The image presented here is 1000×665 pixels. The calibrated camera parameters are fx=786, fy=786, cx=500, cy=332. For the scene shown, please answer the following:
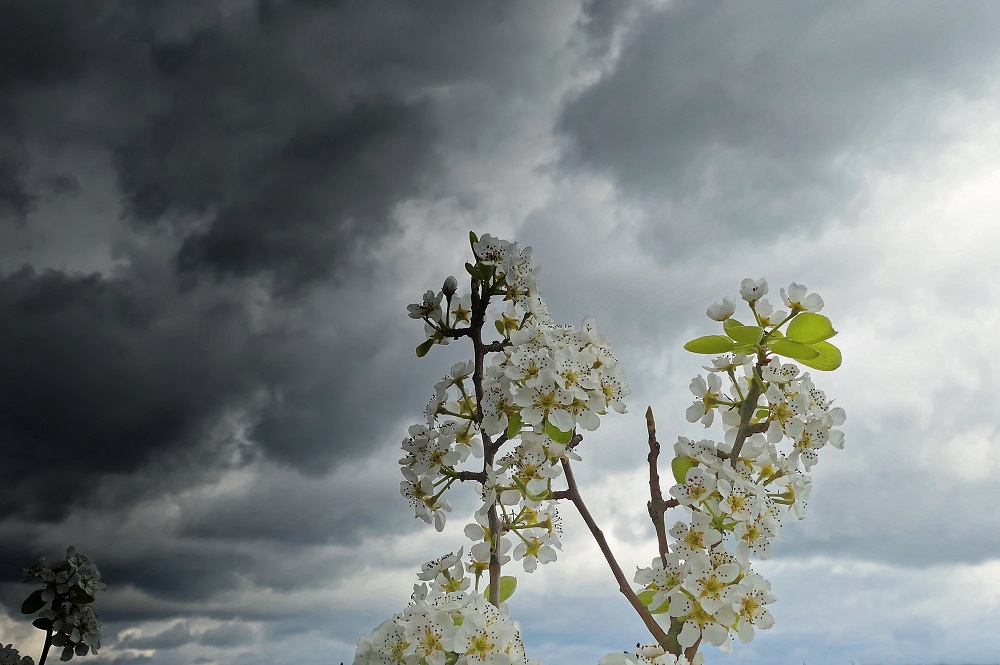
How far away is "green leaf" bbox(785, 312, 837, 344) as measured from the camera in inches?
81.3

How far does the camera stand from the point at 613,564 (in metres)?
2.06

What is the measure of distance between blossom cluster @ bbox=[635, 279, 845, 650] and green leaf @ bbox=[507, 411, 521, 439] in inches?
16.6

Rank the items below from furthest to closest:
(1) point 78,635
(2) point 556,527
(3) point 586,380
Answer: (1) point 78,635
(2) point 556,527
(3) point 586,380

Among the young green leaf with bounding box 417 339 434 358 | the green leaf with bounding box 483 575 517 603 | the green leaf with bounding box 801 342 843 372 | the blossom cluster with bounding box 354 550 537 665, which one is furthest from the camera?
the young green leaf with bounding box 417 339 434 358

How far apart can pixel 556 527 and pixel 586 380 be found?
47 cm

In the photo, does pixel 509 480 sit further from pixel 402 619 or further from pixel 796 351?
pixel 796 351

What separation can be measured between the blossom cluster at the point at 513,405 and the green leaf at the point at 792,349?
42 cm

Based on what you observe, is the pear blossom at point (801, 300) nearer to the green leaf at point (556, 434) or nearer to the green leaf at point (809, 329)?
the green leaf at point (809, 329)

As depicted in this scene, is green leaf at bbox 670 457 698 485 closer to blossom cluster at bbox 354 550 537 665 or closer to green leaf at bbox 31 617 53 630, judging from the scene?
blossom cluster at bbox 354 550 537 665

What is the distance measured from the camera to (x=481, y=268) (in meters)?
2.34

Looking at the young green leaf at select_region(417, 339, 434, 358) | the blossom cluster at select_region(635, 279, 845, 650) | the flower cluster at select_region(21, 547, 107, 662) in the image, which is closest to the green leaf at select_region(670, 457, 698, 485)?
the blossom cluster at select_region(635, 279, 845, 650)

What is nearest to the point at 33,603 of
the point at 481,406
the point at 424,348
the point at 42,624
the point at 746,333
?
the point at 42,624

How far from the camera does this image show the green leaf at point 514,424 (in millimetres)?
2113

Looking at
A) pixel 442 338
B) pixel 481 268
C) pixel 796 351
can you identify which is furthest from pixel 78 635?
pixel 796 351
